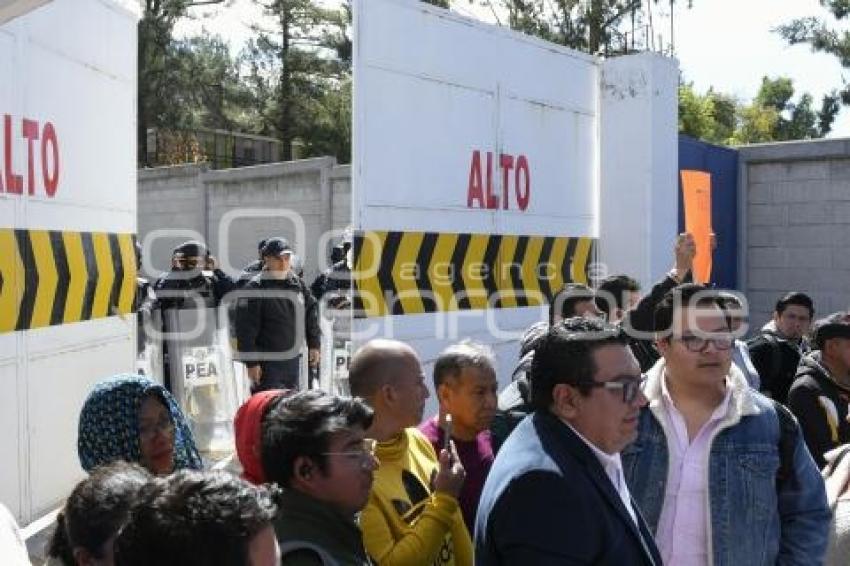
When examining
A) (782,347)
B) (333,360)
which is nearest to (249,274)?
(333,360)

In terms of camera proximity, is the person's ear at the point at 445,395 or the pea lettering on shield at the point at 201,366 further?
the pea lettering on shield at the point at 201,366

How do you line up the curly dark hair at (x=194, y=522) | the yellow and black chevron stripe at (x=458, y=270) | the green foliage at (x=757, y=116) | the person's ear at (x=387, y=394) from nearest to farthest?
1. the curly dark hair at (x=194, y=522)
2. the person's ear at (x=387, y=394)
3. the yellow and black chevron stripe at (x=458, y=270)
4. the green foliage at (x=757, y=116)

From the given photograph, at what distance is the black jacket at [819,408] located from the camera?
4243mm

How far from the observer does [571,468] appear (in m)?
2.20

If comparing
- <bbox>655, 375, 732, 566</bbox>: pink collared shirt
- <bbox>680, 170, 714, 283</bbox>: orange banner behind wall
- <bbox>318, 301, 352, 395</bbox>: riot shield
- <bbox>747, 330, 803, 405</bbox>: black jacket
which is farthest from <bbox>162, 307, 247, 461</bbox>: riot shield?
<bbox>655, 375, 732, 566</bbox>: pink collared shirt

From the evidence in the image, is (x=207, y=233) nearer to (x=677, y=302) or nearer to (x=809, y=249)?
(x=809, y=249)

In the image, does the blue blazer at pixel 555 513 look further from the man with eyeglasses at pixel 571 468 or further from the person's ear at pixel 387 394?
the person's ear at pixel 387 394

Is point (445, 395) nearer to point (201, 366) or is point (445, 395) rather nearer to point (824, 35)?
point (201, 366)

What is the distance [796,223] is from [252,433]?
6972 mm

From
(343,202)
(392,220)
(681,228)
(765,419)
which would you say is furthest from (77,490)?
(343,202)

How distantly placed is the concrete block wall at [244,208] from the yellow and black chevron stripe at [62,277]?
855 centimetres

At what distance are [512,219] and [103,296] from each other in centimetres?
247

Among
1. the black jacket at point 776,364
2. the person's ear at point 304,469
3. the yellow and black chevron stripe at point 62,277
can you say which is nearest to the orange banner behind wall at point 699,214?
the black jacket at point 776,364

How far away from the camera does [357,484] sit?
231 centimetres
